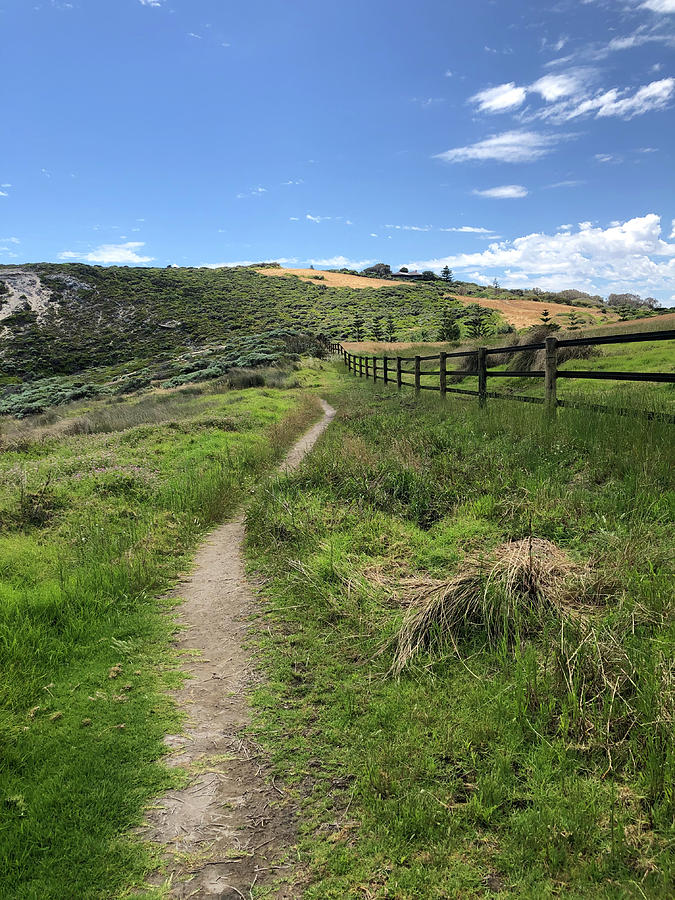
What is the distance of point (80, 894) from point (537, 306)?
8376cm

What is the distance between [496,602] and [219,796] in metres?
2.15

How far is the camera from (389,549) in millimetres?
4926

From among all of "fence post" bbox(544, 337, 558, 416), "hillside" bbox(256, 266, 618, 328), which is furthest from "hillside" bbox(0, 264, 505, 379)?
"fence post" bbox(544, 337, 558, 416)

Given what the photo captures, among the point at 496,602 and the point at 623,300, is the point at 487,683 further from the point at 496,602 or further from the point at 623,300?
the point at 623,300

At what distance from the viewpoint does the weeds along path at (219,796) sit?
2.17 meters

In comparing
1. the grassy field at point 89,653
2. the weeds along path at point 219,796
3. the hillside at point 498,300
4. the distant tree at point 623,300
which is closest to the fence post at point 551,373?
the grassy field at point 89,653

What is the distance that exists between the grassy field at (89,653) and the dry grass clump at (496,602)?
1791 millimetres

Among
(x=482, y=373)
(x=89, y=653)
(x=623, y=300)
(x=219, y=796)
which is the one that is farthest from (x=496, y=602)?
(x=623, y=300)

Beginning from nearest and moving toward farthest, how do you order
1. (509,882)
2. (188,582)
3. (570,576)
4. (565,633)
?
(509,882), (565,633), (570,576), (188,582)

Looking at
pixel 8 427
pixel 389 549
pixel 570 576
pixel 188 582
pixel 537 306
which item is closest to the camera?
pixel 570 576

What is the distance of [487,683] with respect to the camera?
300 centimetres

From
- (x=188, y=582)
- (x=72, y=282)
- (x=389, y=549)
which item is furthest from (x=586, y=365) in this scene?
(x=72, y=282)

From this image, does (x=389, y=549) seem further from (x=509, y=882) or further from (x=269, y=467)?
(x=269, y=467)

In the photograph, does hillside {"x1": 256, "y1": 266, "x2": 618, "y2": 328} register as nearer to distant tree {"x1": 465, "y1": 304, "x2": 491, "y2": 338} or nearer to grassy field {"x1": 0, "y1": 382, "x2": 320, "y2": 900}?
distant tree {"x1": 465, "y1": 304, "x2": 491, "y2": 338}
